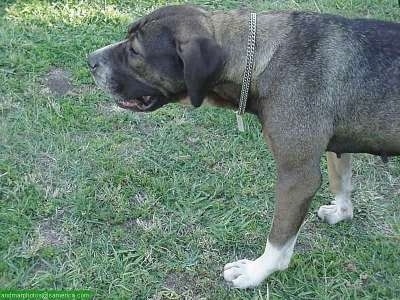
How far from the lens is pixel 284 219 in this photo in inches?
147

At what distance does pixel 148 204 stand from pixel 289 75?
1.46 meters

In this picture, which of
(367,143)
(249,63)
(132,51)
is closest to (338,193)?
(367,143)

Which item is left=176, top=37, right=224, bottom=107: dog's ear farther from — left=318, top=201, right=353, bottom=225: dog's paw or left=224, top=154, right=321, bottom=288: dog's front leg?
left=318, top=201, right=353, bottom=225: dog's paw

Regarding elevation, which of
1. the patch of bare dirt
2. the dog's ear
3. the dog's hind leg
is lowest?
the patch of bare dirt

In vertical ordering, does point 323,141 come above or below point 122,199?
above

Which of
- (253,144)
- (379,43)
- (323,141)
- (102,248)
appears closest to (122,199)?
(102,248)

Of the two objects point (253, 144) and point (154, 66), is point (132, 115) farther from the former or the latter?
point (154, 66)

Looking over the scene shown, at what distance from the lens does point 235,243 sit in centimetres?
430

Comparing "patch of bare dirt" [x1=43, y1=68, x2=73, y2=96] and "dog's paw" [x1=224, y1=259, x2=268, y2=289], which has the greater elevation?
"dog's paw" [x1=224, y1=259, x2=268, y2=289]

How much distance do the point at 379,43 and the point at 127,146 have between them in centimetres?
211

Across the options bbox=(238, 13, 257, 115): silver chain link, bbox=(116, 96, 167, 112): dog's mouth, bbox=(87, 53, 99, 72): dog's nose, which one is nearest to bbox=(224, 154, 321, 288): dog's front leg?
bbox=(238, 13, 257, 115): silver chain link

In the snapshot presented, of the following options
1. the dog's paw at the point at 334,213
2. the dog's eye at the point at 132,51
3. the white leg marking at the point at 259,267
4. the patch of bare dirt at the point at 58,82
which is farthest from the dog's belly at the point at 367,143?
the patch of bare dirt at the point at 58,82

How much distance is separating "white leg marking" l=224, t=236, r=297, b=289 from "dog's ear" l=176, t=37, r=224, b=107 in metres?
1.03

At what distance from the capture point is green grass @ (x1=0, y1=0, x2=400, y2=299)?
4043mm
